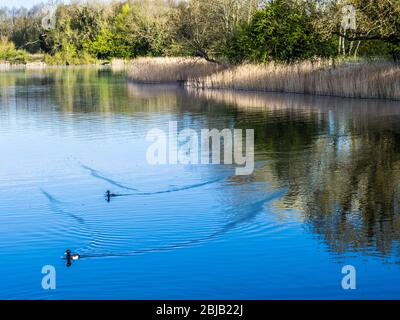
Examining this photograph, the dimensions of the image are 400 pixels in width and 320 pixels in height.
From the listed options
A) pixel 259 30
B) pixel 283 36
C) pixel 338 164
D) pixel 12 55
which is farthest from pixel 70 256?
pixel 12 55

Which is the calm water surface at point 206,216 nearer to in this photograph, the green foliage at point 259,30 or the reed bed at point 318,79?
the reed bed at point 318,79

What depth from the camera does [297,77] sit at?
31.4m

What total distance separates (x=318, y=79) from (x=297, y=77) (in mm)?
1515

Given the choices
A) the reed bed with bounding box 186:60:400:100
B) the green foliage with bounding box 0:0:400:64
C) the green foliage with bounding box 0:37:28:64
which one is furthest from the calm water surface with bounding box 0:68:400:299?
the green foliage with bounding box 0:37:28:64

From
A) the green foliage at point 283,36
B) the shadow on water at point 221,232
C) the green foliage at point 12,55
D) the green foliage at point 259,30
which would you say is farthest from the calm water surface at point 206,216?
the green foliage at point 12,55

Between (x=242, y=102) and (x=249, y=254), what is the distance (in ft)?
66.2

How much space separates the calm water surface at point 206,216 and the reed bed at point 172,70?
19908 millimetres

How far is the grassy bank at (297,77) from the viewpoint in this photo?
26.9 meters
